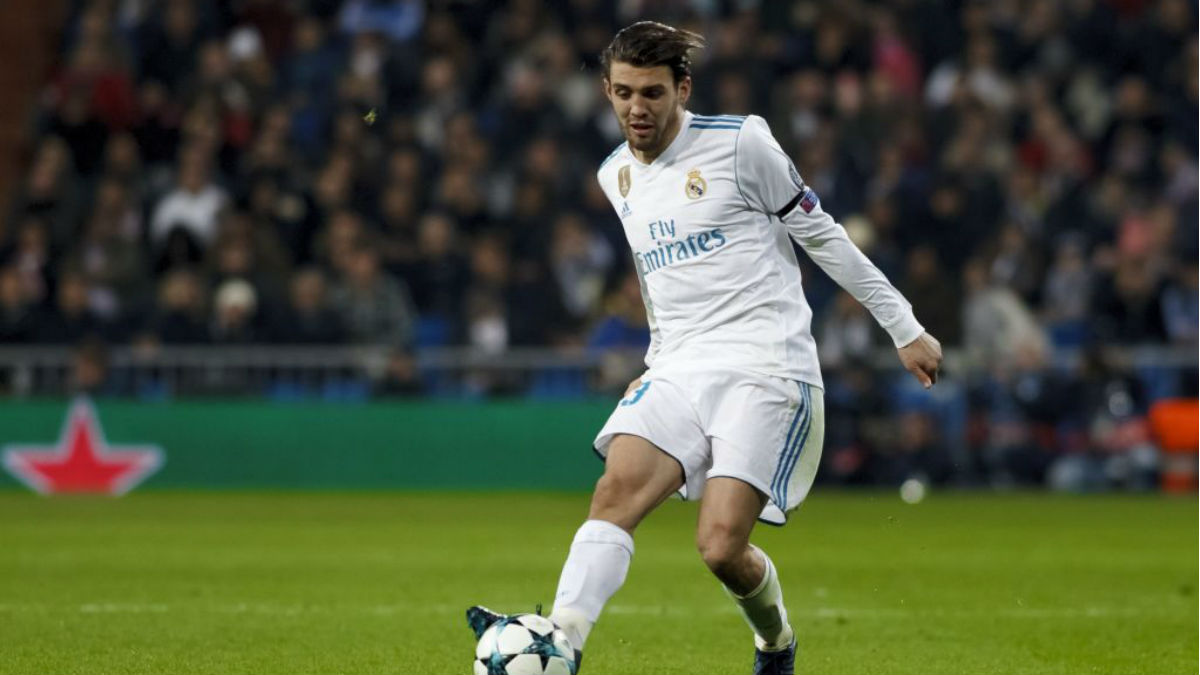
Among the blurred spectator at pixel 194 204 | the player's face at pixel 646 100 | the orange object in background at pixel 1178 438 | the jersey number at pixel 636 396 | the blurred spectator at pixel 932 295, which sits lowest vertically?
the orange object in background at pixel 1178 438

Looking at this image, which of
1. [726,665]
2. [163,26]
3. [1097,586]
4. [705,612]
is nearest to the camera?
[726,665]

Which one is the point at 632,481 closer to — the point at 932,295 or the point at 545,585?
the point at 545,585

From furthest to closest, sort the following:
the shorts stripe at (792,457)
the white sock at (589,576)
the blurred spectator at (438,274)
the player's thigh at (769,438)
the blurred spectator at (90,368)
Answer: the blurred spectator at (438,274)
the blurred spectator at (90,368)
the shorts stripe at (792,457)
the player's thigh at (769,438)
the white sock at (589,576)

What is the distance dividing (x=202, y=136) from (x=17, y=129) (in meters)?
4.57

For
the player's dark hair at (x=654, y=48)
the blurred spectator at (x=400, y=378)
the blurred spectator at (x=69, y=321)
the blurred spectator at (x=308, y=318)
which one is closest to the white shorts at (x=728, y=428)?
the player's dark hair at (x=654, y=48)

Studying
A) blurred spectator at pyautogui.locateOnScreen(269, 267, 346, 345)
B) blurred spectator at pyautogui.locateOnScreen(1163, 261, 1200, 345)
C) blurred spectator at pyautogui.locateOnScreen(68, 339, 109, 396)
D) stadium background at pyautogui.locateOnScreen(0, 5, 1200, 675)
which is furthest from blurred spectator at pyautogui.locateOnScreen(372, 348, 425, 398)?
blurred spectator at pyautogui.locateOnScreen(1163, 261, 1200, 345)

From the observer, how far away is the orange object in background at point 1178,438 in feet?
53.8

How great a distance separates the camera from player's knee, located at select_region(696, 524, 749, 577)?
19.0ft

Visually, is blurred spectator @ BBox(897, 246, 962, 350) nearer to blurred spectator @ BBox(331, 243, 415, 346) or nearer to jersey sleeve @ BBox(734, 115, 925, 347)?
blurred spectator @ BBox(331, 243, 415, 346)

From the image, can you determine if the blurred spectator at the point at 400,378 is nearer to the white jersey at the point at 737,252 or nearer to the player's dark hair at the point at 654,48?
the white jersey at the point at 737,252

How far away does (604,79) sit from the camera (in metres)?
6.08

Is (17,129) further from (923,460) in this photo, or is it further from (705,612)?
(705,612)

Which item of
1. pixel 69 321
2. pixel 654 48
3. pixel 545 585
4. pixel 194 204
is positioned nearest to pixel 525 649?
pixel 654 48

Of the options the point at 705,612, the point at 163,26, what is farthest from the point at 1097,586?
the point at 163,26
